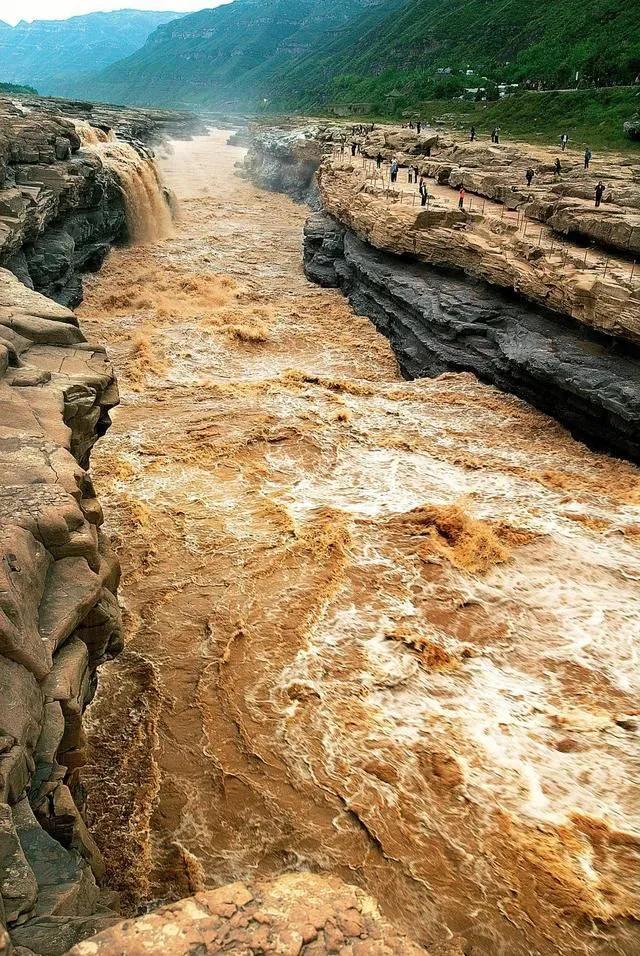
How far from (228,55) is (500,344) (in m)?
162

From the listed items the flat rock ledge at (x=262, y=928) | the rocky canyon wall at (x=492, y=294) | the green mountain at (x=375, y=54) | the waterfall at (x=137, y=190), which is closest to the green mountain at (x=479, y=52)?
the green mountain at (x=375, y=54)

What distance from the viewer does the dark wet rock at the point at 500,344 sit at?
11.8m

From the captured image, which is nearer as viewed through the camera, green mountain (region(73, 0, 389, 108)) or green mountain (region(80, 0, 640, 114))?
green mountain (region(80, 0, 640, 114))

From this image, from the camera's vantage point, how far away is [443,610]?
27.3 feet

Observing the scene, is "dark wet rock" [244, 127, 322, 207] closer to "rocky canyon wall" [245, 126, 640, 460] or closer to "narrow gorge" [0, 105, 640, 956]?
"rocky canyon wall" [245, 126, 640, 460]

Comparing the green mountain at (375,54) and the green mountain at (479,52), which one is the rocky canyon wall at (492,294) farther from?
the green mountain at (375,54)

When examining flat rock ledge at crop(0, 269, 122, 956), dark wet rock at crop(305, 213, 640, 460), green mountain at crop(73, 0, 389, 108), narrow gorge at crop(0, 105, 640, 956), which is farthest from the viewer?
green mountain at crop(73, 0, 389, 108)

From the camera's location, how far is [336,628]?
26.3ft

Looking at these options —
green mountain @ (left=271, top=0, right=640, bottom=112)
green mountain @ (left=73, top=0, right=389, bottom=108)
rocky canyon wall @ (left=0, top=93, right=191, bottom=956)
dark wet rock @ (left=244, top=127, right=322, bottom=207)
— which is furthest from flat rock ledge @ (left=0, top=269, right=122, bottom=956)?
green mountain @ (left=73, top=0, right=389, bottom=108)

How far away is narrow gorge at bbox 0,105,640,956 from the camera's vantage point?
16.1 ft

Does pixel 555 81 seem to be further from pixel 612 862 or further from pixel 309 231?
pixel 612 862

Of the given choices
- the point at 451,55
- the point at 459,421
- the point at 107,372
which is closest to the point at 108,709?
the point at 107,372

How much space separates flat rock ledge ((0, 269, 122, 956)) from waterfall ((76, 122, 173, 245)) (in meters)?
20.3

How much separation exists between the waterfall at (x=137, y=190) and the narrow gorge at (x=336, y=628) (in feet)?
33.4
